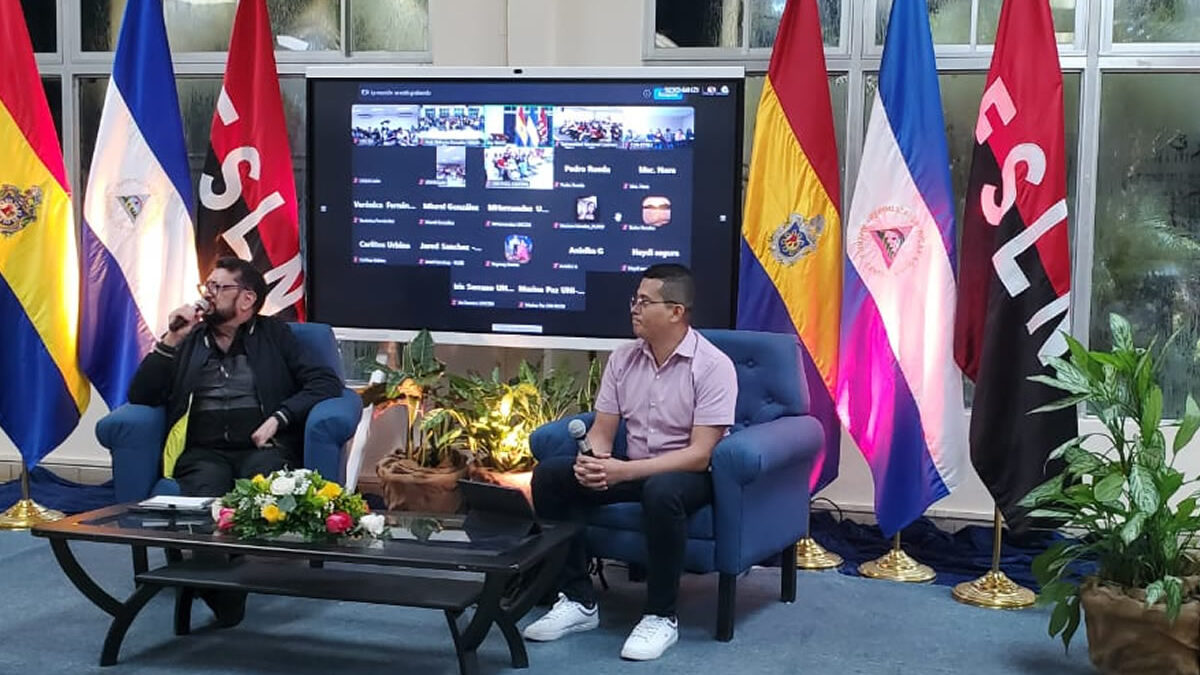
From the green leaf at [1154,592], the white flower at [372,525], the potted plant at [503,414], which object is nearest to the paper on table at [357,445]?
the potted plant at [503,414]

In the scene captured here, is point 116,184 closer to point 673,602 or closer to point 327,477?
point 327,477

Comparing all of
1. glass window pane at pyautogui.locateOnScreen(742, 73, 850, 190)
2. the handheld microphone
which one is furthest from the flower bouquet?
glass window pane at pyautogui.locateOnScreen(742, 73, 850, 190)

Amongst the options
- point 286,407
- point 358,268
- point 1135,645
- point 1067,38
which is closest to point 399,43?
point 358,268

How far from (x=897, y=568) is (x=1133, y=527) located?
132 centimetres

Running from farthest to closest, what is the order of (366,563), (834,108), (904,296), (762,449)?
(834,108)
(904,296)
(762,449)
(366,563)

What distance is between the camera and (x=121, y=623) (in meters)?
3.53

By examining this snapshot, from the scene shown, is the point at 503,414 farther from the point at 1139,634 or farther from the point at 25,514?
the point at 1139,634

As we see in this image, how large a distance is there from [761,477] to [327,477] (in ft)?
4.42

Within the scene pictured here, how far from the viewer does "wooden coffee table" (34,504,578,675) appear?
3213 millimetres

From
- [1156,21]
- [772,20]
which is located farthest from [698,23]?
[1156,21]

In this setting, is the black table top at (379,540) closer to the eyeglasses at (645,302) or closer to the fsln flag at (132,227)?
the eyeglasses at (645,302)

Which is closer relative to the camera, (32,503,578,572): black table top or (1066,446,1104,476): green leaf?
(32,503,578,572): black table top

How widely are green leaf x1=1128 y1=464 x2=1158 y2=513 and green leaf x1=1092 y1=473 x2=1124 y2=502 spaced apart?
32mm

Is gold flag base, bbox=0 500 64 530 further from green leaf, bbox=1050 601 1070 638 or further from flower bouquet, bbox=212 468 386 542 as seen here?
green leaf, bbox=1050 601 1070 638
